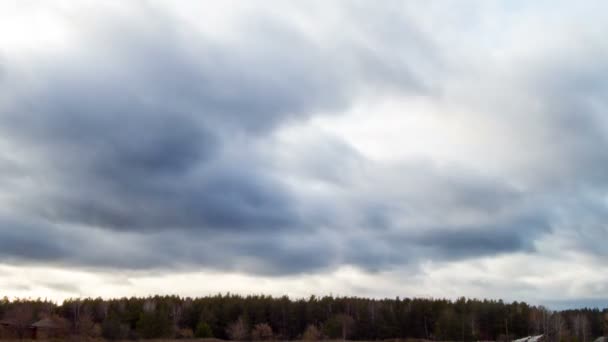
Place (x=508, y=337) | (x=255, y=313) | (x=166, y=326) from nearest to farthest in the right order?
1. (x=166, y=326)
2. (x=508, y=337)
3. (x=255, y=313)

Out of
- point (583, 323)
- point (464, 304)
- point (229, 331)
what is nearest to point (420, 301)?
point (464, 304)

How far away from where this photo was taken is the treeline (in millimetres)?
121688

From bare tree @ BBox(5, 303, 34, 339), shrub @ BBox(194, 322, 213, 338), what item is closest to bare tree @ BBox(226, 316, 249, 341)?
shrub @ BBox(194, 322, 213, 338)

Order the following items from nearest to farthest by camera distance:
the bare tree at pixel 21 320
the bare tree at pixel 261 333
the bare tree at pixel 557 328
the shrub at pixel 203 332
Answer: the bare tree at pixel 21 320 < the shrub at pixel 203 332 < the bare tree at pixel 557 328 < the bare tree at pixel 261 333

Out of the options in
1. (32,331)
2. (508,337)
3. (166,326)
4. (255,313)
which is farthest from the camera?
(255,313)

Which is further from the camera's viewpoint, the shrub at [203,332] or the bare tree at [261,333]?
the bare tree at [261,333]

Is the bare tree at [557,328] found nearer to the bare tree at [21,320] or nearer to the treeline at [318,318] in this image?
the treeline at [318,318]

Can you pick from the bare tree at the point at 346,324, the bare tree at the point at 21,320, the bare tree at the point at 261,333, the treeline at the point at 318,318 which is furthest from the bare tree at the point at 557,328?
the bare tree at the point at 21,320

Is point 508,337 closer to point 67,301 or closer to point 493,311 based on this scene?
point 493,311

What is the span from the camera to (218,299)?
151 m

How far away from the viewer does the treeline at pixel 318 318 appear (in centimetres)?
12169

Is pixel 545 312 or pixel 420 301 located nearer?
pixel 545 312

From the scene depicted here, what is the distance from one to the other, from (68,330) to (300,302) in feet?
191

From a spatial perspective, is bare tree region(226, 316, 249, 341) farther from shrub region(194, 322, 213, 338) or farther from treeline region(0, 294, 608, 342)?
shrub region(194, 322, 213, 338)
